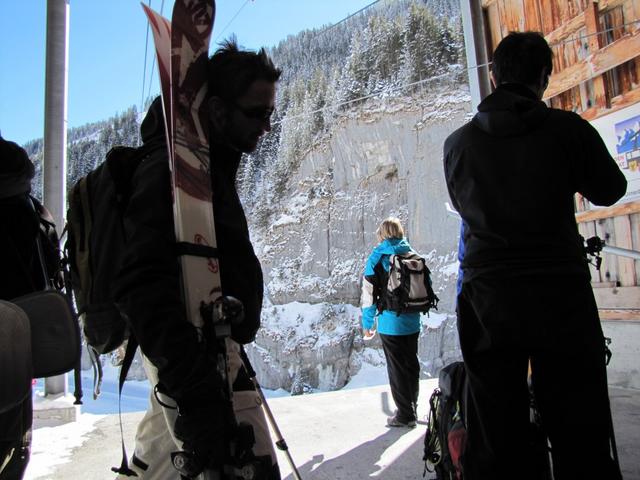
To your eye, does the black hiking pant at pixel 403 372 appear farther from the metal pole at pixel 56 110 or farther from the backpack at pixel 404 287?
the metal pole at pixel 56 110

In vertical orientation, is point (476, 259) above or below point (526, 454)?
above

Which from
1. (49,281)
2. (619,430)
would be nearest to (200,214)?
(49,281)

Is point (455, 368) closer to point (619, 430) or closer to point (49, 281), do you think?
point (49, 281)

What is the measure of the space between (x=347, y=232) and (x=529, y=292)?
3507 cm

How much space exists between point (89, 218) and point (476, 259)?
1135 millimetres

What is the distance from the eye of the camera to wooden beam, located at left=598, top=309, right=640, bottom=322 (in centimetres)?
374

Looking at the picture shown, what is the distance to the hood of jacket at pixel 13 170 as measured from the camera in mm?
1438

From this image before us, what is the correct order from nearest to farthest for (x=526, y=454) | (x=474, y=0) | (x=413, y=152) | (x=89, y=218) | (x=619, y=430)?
(x=89, y=218)
(x=526, y=454)
(x=619, y=430)
(x=474, y=0)
(x=413, y=152)

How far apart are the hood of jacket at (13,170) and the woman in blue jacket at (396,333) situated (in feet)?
8.34

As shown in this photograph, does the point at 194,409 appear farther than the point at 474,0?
No

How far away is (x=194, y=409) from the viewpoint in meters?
1.01

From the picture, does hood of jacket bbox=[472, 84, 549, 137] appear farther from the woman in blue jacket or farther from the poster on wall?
the poster on wall

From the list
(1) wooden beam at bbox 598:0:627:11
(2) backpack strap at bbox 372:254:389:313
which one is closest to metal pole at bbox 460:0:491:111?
(1) wooden beam at bbox 598:0:627:11

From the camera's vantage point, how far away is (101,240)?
126cm
